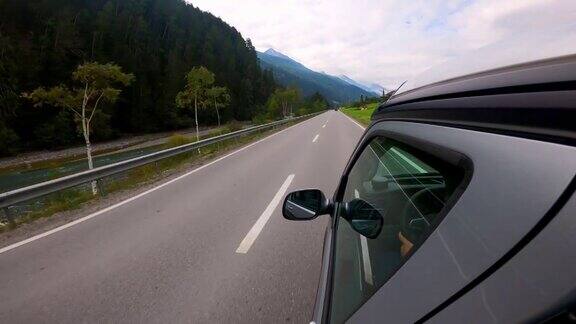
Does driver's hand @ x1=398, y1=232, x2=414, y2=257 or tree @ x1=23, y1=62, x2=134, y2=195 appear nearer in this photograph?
driver's hand @ x1=398, y1=232, x2=414, y2=257

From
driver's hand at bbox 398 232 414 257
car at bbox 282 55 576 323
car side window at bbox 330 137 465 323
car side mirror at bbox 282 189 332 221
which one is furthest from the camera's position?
car side mirror at bbox 282 189 332 221

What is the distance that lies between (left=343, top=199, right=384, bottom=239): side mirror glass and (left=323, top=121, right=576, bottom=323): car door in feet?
0.15

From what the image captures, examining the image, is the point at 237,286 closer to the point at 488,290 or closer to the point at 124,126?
the point at 488,290

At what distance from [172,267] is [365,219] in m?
3.05

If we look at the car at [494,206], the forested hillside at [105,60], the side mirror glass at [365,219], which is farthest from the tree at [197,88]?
the car at [494,206]

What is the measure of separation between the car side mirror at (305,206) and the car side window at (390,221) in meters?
0.13

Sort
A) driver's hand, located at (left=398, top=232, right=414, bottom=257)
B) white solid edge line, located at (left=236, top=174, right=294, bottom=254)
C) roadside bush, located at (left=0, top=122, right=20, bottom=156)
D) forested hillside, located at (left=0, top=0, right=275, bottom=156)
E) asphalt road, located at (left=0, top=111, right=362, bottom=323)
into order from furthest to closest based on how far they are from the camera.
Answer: forested hillside, located at (left=0, top=0, right=275, bottom=156) < roadside bush, located at (left=0, top=122, right=20, bottom=156) < white solid edge line, located at (left=236, top=174, right=294, bottom=254) < asphalt road, located at (left=0, top=111, right=362, bottom=323) < driver's hand, located at (left=398, top=232, right=414, bottom=257)

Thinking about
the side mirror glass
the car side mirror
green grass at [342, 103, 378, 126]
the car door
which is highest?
the car door

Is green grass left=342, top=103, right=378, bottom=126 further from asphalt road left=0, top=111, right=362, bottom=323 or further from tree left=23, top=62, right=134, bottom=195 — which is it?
tree left=23, top=62, right=134, bottom=195

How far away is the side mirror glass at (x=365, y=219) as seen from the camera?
1546mm

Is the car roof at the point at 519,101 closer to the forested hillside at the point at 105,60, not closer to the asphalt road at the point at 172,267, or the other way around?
the asphalt road at the point at 172,267

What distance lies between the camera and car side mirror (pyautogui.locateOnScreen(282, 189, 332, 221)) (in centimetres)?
211

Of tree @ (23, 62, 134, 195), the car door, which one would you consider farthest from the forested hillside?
the car door

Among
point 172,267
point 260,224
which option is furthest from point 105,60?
point 172,267
